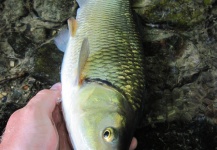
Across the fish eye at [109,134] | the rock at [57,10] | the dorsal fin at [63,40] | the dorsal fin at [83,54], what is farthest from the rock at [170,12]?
the fish eye at [109,134]

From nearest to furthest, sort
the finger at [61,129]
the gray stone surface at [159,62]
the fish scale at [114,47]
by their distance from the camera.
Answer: the fish scale at [114,47]
the finger at [61,129]
the gray stone surface at [159,62]

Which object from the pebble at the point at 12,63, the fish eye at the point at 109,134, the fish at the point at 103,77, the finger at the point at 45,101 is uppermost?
the fish at the point at 103,77

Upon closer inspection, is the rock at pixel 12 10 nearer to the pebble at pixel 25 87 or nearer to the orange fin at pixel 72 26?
the pebble at pixel 25 87

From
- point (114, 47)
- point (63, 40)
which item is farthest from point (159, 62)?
point (63, 40)

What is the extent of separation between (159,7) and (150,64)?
2.08 ft

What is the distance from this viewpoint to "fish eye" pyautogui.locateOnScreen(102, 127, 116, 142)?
2.35 m

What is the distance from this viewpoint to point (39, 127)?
2559mm

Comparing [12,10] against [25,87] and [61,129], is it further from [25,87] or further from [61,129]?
[61,129]

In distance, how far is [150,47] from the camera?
3.63m

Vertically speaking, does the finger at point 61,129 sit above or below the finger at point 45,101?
below

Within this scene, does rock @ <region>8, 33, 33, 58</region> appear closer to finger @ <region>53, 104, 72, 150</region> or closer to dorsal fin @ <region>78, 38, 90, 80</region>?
finger @ <region>53, 104, 72, 150</region>

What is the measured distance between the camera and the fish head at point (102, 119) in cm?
237

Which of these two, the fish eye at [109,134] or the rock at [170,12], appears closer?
the fish eye at [109,134]

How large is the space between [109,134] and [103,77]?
0.49 meters
